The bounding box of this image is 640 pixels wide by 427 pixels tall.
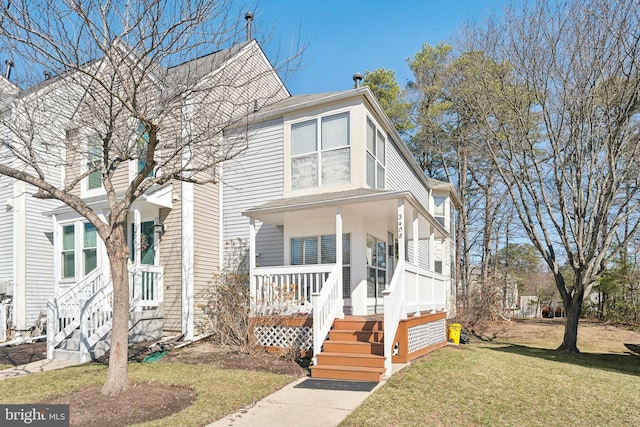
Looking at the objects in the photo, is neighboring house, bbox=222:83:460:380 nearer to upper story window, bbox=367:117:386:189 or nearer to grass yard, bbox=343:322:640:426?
upper story window, bbox=367:117:386:189

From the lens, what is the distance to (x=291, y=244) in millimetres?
11797

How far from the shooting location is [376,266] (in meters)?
11.9

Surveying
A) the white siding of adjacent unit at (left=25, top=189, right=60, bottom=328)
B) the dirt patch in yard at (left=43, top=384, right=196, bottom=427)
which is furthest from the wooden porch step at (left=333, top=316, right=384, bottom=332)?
the white siding of adjacent unit at (left=25, top=189, right=60, bottom=328)

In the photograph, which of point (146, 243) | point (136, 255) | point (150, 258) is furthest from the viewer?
point (146, 243)

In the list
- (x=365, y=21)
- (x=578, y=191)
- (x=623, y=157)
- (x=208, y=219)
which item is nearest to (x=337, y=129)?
(x=365, y=21)

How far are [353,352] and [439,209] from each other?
13.2m

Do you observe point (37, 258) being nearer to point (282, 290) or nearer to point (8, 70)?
point (8, 70)

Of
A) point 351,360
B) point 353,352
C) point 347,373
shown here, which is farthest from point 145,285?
point 347,373

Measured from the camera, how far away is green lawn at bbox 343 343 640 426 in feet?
18.1

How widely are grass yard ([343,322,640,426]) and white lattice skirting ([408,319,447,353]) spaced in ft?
1.10

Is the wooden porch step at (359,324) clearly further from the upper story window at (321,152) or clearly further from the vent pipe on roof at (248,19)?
the vent pipe on roof at (248,19)

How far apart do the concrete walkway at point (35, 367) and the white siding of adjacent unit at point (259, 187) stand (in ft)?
15.4

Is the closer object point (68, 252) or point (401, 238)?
point (401, 238)

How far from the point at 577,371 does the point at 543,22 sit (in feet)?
26.4
